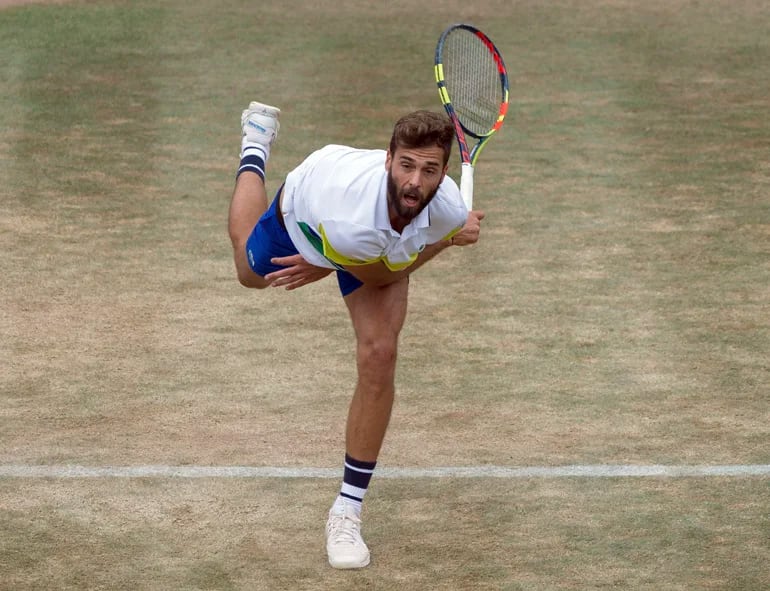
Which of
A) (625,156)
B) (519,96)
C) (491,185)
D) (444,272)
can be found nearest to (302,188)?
(444,272)

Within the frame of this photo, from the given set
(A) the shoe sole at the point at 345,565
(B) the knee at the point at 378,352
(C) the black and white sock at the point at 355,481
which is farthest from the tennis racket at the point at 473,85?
(A) the shoe sole at the point at 345,565

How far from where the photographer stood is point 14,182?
11.0m

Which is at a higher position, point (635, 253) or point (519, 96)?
point (519, 96)

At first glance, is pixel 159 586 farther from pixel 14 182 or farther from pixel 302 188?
pixel 14 182

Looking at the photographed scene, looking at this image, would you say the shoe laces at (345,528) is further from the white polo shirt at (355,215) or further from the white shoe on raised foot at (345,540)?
the white polo shirt at (355,215)

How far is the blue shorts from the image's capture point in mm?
6199

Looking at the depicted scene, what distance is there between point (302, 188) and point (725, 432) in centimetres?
242

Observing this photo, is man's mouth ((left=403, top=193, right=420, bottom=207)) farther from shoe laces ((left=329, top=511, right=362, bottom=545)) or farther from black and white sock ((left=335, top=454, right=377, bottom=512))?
shoe laces ((left=329, top=511, right=362, bottom=545))

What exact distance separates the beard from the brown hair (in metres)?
0.14

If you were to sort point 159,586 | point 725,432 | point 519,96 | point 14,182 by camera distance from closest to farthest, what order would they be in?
1. point 159,586
2. point 725,432
3. point 14,182
4. point 519,96

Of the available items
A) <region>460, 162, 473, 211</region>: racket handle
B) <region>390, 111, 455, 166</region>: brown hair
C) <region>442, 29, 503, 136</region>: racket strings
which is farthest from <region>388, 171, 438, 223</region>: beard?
<region>442, 29, 503, 136</region>: racket strings

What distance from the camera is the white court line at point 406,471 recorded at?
6.38 meters

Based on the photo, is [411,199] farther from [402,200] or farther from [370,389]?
[370,389]

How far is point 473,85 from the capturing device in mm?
7848
